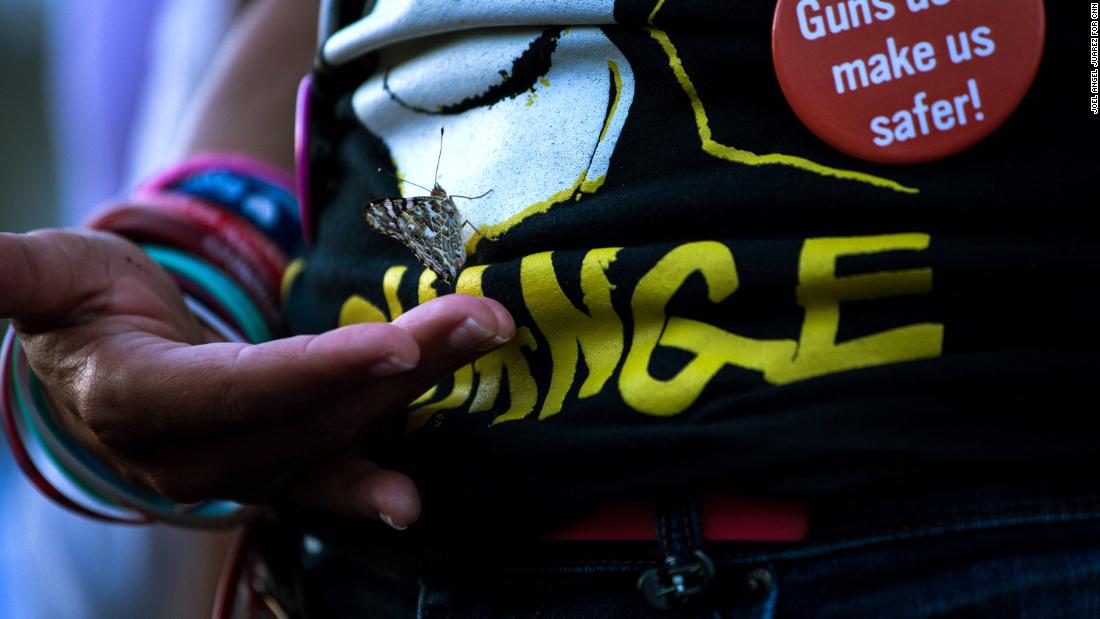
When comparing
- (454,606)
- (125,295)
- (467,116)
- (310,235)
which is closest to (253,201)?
(310,235)

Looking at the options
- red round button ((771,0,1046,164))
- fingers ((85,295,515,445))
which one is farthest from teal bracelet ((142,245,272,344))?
red round button ((771,0,1046,164))

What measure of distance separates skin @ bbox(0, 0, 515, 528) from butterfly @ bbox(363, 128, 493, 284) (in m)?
0.10

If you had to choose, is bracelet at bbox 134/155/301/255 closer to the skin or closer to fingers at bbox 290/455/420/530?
the skin

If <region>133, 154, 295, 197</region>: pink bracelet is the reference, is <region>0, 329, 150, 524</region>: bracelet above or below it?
below

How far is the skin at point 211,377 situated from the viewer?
0.50 m

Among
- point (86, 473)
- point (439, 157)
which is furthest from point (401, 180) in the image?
point (86, 473)

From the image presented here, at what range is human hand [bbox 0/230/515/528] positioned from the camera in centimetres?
50

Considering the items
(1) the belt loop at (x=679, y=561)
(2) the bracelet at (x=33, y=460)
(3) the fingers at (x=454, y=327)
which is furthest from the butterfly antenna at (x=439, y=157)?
(2) the bracelet at (x=33, y=460)

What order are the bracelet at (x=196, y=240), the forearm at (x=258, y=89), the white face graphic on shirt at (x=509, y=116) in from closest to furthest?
the white face graphic on shirt at (x=509, y=116), the bracelet at (x=196, y=240), the forearm at (x=258, y=89)

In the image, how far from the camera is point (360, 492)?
0.61m

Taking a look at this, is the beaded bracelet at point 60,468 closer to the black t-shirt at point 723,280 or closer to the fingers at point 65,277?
the fingers at point 65,277

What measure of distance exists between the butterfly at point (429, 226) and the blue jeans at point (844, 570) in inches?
7.4

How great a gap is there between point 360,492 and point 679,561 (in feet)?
0.71

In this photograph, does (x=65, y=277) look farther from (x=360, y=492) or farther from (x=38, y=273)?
(x=360, y=492)
